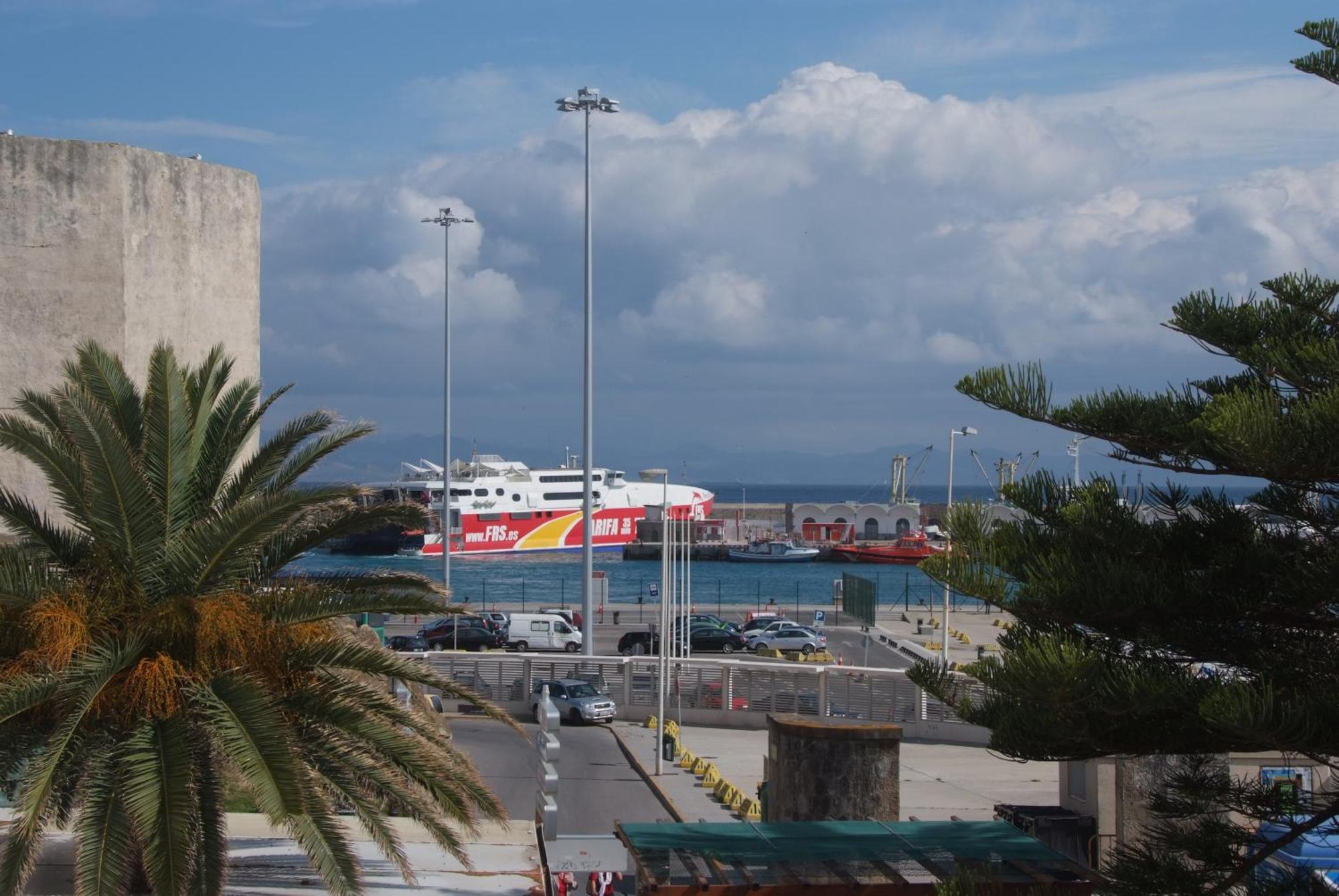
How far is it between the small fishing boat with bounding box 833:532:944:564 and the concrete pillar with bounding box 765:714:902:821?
3694 inches

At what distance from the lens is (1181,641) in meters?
7.34

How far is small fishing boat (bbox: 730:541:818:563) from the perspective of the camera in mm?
116125

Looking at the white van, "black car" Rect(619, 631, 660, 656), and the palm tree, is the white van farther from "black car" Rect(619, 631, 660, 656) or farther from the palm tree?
the palm tree

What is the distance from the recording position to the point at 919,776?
2391 centimetres

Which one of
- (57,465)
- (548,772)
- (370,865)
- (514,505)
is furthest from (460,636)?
(514,505)

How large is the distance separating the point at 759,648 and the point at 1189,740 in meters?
36.0

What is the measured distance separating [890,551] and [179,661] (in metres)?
105

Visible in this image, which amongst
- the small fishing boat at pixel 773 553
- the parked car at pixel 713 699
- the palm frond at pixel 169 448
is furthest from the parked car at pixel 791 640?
the small fishing boat at pixel 773 553

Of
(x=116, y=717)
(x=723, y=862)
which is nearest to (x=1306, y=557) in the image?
(x=723, y=862)

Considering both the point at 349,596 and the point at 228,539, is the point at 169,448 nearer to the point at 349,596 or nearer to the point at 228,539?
the point at 228,539

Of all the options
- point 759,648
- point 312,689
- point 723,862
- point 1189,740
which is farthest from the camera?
point 759,648

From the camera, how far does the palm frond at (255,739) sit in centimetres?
830

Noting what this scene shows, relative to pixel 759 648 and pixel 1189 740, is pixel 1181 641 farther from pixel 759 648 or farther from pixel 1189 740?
pixel 759 648

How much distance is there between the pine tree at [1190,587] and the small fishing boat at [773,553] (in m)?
108
